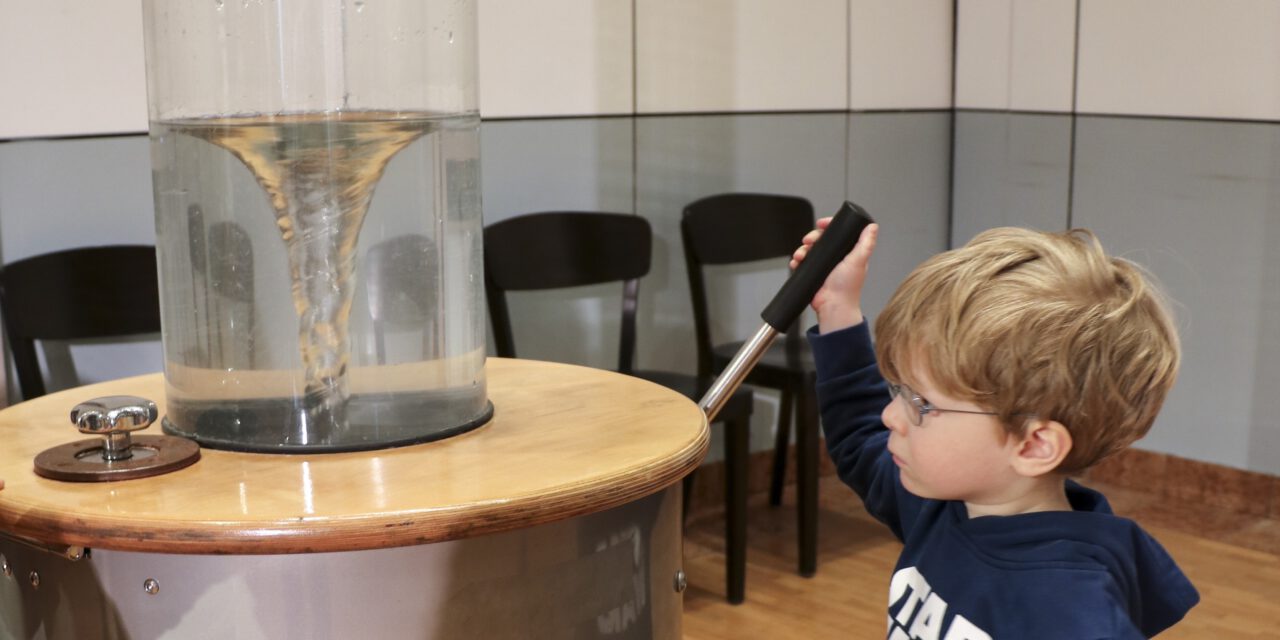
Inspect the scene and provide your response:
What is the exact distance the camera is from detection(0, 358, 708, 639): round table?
3.44 feet

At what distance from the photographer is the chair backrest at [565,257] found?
2797 mm

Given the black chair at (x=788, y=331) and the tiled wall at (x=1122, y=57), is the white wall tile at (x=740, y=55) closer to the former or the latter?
the black chair at (x=788, y=331)

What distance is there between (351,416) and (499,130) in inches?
70.6

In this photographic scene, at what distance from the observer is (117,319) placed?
241 centimetres

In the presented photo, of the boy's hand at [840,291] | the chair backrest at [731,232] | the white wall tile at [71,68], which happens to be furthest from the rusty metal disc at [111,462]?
the chair backrest at [731,232]

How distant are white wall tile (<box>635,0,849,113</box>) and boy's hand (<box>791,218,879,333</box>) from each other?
1967 millimetres

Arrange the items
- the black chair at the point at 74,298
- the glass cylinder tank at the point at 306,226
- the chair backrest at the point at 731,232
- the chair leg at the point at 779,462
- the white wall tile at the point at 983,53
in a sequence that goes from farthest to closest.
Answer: the white wall tile at the point at 983,53, the chair leg at the point at 779,462, the chair backrest at the point at 731,232, the black chair at the point at 74,298, the glass cylinder tank at the point at 306,226

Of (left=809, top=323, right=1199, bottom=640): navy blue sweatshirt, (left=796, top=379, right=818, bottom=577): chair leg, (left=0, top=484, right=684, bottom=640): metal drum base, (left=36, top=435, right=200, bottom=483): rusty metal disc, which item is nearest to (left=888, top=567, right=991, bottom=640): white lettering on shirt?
(left=809, top=323, right=1199, bottom=640): navy blue sweatshirt

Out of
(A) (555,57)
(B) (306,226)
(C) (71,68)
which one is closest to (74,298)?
(C) (71,68)

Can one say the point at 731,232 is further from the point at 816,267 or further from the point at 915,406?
the point at 915,406

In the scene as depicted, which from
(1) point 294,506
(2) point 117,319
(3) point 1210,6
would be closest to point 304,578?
(1) point 294,506

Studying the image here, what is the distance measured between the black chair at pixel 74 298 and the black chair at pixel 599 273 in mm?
680

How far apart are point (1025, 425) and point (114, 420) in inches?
29.9

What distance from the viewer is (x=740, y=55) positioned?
342 cm
